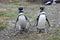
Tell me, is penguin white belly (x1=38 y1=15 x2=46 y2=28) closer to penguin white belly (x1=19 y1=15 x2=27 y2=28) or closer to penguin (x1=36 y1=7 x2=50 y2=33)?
penguin (x1=36 y1=7 x2=50 y2=33)

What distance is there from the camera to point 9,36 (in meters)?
6.35

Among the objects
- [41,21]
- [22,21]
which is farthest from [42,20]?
[22,21]

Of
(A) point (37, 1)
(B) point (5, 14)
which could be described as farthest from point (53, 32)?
(A) point (37, 1)

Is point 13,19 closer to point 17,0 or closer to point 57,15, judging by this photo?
point 57,15

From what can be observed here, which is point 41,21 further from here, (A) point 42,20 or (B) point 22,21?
(B) point 22,21

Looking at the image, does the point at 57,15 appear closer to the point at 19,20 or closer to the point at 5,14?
the point at 5,14

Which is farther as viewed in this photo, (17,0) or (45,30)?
(17,0)

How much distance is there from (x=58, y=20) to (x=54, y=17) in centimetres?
53

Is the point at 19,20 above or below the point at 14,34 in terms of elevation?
above

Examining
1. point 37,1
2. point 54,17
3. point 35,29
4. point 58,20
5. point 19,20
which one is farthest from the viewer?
point 37,1

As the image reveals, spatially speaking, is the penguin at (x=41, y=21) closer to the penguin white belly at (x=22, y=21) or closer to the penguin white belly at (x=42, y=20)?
the penguin white belly at (x=42, y=20)

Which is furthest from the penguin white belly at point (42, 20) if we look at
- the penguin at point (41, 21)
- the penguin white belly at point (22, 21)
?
the penguin white belly at point (22, 21)

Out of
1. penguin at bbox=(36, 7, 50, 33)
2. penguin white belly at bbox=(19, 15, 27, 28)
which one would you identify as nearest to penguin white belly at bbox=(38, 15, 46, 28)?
penguin at bbox=(36, 7, 50, 33)

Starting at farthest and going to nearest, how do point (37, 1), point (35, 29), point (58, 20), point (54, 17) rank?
1. point (37, 1)
2. point (54, 17)
3. point (58, 20)
4. point (35, 29)
